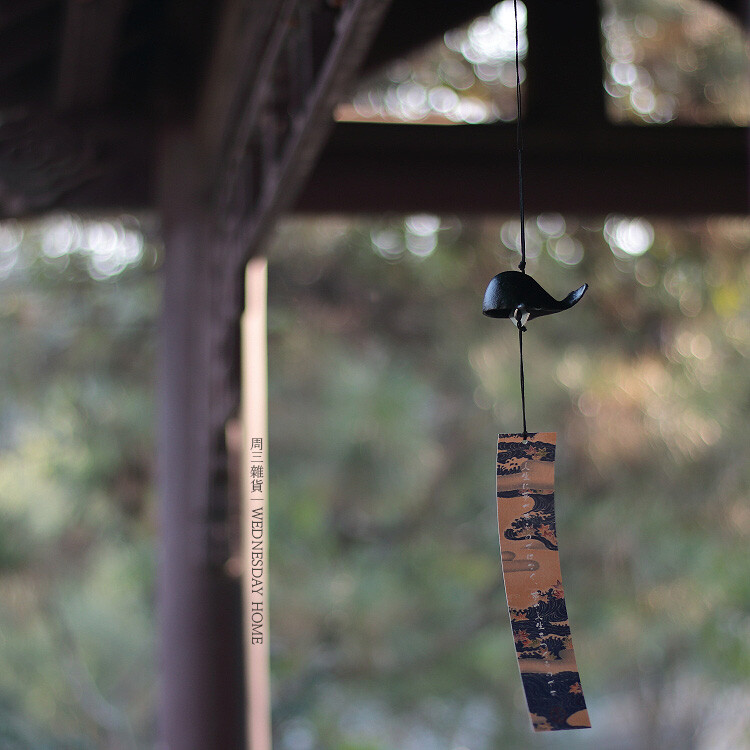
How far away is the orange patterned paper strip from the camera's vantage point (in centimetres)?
69

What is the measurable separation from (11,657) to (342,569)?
151 centimetres

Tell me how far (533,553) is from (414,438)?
10.5ft

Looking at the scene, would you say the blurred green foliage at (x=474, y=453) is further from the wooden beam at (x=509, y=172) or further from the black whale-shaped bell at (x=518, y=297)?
the black whale-shaped bell at (x=518, y=297)

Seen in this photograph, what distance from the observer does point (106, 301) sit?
406cm

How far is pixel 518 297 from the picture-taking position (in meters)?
0.74

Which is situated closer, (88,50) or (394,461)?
(88,50)

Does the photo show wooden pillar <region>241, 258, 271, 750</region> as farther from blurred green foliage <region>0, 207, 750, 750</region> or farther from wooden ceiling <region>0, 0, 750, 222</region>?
blurred green foliage <region>0, 207, 750, 750</region>

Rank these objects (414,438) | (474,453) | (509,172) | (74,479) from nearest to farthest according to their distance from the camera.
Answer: (509,172) < (414,438) < (74,479) < (474,453)

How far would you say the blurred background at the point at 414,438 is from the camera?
391 centimetres

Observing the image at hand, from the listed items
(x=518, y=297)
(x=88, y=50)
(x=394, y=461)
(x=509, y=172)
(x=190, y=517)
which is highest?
(x=88, y=50)

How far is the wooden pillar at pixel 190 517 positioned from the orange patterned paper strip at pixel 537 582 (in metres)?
1.13

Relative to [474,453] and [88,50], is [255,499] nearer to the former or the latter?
[88,50]

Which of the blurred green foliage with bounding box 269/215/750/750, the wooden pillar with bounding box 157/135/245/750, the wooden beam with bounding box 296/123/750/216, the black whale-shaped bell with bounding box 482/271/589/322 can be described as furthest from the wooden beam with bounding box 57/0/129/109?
the blurred green foliage with bounding box 269/215/750/750

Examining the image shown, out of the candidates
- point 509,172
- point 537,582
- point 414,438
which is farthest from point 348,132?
point 414,438
